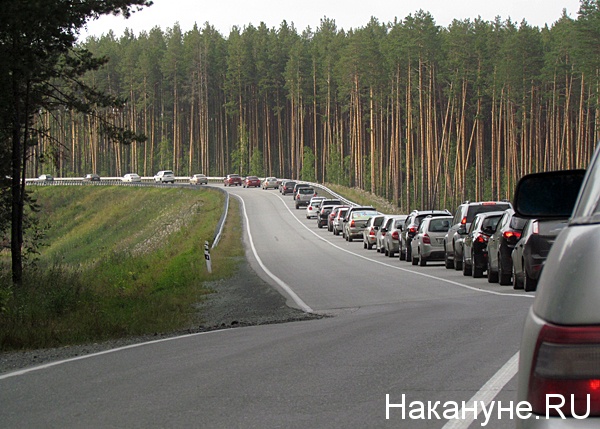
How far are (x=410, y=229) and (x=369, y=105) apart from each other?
263ft

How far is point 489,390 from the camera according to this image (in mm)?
7941

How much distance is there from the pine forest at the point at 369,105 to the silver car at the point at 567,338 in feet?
238

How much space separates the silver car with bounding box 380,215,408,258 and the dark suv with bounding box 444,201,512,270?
27.9 feet

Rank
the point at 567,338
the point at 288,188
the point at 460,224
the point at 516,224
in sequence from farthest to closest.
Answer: the point at 288,188 → the point at 460,224 → the point at 516,224 → the point at 567,338

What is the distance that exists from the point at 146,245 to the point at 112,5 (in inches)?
1447

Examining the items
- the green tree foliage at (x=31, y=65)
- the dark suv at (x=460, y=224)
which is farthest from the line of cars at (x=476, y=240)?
the green tree foliage at (x=31, y=65)

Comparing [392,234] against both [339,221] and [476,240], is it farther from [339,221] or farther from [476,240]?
[339,221]

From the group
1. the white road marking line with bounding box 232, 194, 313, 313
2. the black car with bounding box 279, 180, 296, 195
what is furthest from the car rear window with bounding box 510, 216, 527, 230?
the black car with bounding box 279, 180, 296, 195

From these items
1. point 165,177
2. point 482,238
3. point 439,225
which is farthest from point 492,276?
point 165,177

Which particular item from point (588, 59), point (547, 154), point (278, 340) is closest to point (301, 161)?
point (547, 154)

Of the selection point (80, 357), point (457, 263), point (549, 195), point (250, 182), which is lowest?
point (457, 263)

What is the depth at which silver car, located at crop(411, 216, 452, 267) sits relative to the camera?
32.7 metres

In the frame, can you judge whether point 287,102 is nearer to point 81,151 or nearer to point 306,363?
point 81,151

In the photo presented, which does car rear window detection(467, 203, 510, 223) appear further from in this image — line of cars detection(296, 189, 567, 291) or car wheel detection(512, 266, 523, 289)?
car wheel detection(512, 266, 523, 289)
